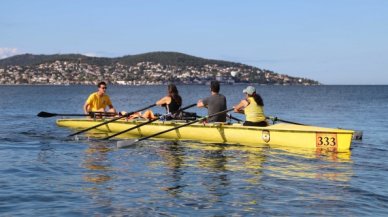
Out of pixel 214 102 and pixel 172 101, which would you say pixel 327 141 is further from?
pixel 172 101

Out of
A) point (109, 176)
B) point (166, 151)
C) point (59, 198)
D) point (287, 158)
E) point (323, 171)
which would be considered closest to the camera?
point (59, 198)

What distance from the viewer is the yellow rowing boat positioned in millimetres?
15047

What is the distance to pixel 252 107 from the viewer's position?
16.3 m

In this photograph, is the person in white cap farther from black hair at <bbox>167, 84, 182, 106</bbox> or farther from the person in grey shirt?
black hair at <bbox>167, 84, 182, 106</bbox>

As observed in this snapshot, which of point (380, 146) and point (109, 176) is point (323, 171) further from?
point (380, 146)

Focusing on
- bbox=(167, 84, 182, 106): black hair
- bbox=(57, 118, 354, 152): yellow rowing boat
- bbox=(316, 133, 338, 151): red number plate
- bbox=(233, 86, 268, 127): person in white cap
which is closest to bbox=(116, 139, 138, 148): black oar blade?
bbox=(57, 118, 354, 152): yellow rowing boat

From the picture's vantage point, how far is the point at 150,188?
1036cm

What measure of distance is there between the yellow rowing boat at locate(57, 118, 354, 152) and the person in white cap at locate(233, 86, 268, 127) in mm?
282

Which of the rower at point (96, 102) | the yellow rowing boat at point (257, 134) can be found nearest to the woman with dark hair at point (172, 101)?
the yellow rowing boat at point (257, 134)

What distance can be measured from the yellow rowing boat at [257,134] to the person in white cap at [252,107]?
0.92 ft

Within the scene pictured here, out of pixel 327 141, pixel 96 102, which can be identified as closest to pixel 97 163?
pixel 327 141

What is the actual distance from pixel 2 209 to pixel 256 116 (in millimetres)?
9231

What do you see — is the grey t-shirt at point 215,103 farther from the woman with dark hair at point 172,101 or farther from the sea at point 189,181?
the woman with dark hair at point 172,101

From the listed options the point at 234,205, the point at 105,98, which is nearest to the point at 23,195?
the point at 234,205
